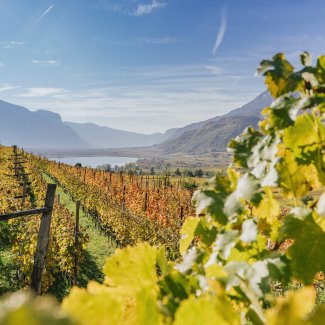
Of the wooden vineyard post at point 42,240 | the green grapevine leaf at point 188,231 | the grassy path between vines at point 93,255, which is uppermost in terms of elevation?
the green grapevine leaf at point 188,231

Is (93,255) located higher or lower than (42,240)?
lower

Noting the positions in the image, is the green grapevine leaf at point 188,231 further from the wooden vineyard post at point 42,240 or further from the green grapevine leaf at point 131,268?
the wooden vineyard post at point 42,240

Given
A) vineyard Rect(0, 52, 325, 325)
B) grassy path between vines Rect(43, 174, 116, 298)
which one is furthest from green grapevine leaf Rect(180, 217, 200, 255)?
grassy path between vines Rect(43, 174, 116, 298)

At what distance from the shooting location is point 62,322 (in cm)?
25

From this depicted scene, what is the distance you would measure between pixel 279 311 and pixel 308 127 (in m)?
0.69

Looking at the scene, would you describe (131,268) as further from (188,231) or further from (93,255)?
(93,255)

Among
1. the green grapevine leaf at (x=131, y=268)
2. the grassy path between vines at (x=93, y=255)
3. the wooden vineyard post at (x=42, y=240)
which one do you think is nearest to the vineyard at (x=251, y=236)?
the green grapevine leaf at (x=131, y=268)

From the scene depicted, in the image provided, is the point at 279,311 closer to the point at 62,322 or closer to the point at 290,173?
the point at 62,322

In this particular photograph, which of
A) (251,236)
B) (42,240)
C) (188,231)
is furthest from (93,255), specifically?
(251,236)

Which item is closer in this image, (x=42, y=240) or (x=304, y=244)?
(x=304, y=244)

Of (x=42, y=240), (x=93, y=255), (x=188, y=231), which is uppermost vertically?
(x=188, y=231)

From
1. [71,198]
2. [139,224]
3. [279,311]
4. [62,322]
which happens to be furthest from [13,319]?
[71,198]

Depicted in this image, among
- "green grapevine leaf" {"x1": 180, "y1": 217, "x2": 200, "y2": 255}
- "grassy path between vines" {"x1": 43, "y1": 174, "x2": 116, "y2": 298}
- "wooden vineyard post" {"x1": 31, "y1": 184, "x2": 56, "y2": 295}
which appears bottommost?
"grassy path between vines" {"x1": 43, "y1": 174, "x2": 116, "y2": 298}

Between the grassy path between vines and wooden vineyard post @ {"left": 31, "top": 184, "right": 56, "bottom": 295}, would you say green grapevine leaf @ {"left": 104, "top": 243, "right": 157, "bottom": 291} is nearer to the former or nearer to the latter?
wooden vineyard post @ {"left": 31, "top": 184, "right": 56, "bottom": 295}
